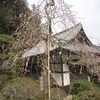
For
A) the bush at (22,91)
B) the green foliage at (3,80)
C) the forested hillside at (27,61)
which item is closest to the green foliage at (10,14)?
the forested hillside at (27,61)

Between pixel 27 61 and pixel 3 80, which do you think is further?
pixel 3 80

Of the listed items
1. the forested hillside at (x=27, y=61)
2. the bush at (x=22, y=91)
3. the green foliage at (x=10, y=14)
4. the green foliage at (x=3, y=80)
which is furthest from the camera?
the green foliage at (x=10, y=14)

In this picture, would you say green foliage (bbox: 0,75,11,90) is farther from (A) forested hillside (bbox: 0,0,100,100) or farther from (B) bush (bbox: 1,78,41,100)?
(B) bush (bbox: 1,78,41,100)

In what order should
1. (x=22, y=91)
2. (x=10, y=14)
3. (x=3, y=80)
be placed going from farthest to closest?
(x=10, y=14) < (x=3, y=80) < (x=22, y=91)

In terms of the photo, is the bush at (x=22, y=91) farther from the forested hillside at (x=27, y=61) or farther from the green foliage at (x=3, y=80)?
the green foliage at (x=3, y=80)

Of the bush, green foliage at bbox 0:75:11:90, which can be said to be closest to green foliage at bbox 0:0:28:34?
green foliage at bbox 0:75:11:90

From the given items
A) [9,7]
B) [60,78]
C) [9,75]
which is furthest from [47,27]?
[9,7]

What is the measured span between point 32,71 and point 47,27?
1020 cm

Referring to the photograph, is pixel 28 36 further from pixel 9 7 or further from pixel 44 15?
pixel 9 7

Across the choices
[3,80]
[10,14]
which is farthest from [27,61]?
[10,14]

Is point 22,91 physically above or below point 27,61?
below

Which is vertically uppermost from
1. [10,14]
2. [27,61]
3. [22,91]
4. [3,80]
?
[10,14]

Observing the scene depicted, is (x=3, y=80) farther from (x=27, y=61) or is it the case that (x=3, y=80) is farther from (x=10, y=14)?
(x=27, y=61)

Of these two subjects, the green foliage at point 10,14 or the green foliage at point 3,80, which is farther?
the green foliage at point 10,14
